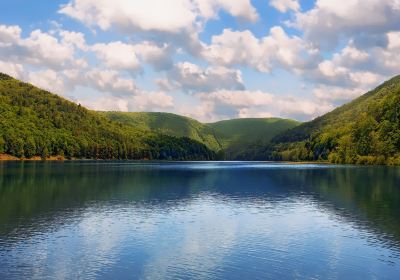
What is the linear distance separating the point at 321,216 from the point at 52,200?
48.1 m

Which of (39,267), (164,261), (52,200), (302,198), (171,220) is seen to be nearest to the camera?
(39,267)

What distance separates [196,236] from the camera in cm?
5331

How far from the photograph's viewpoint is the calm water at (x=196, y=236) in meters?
38.7

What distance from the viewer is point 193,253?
44594 millimetres

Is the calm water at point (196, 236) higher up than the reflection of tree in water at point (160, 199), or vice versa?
the reflection of tree in water at point (160, 199)

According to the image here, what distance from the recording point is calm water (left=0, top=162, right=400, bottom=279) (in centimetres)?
3872

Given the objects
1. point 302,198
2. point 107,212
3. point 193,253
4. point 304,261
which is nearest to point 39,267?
point 193,253

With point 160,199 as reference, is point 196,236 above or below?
below

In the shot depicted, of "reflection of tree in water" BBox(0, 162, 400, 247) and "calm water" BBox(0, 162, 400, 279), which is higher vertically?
"reflection of tree in water" BBox(0, 162, 400, 247)

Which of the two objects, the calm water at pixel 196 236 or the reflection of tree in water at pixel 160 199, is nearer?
the calm water at pixel 196 236

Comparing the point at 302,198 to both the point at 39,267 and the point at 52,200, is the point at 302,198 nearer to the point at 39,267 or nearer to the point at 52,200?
the point at 52,200

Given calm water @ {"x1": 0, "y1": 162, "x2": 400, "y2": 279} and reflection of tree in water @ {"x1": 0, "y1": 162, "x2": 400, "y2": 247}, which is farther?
reflection of tree in water @ {"x1": 0, "y1": 162, "x2": 400, "y2": 247}

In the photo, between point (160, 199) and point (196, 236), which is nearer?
point (196, 236)

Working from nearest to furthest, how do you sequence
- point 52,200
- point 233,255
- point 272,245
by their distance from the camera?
point 233,255, point 272,245, point 52,200
